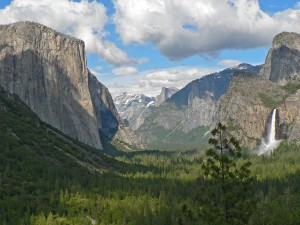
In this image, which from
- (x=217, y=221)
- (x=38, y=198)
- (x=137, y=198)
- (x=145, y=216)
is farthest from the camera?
(x=137, y=198)

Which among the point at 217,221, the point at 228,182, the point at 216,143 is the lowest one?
the point at 217,221

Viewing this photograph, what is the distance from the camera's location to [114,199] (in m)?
175

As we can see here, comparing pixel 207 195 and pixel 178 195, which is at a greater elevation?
pixel 207 195

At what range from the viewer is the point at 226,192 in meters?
53.8

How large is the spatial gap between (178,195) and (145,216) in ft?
129

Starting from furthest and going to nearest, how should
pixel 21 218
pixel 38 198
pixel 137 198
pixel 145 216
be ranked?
pixel 137 198 → pixel 38 198 → pixel 145 216 → pixel 21 218

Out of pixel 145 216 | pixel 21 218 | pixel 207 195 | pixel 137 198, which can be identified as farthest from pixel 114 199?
pixel 207 195

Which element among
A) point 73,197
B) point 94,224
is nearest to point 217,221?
point 94,224

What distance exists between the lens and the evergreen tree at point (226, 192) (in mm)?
53031

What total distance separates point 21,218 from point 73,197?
33.2m

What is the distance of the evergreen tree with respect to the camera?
2088 inches

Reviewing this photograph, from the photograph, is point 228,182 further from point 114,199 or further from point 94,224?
point 114,199

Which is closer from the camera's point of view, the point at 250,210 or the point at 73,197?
the point at 250,210

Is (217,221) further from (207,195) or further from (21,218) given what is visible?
(21,218)
